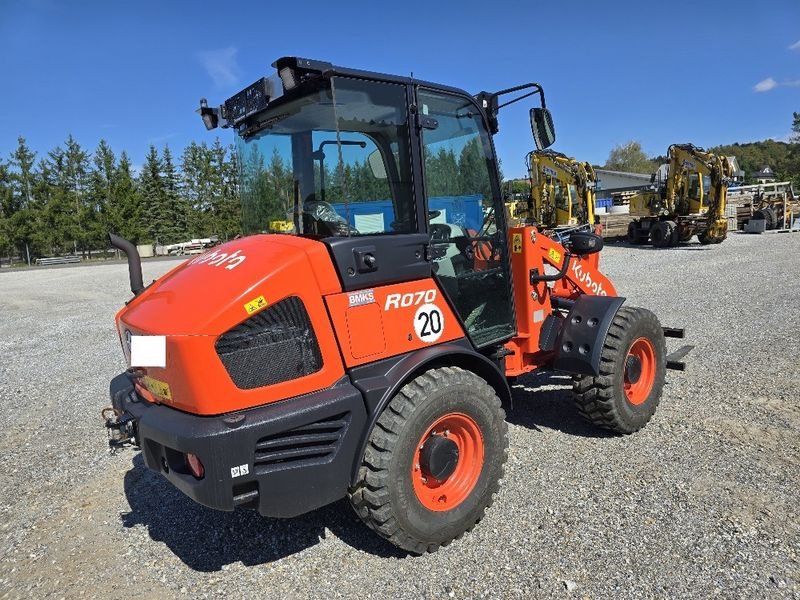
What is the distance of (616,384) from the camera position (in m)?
4.18

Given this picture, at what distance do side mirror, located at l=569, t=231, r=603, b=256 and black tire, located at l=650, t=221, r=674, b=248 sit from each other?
17973 mm

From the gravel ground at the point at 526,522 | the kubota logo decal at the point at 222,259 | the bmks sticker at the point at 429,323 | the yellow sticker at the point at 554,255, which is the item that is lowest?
the gravel ground at the point at 526,522

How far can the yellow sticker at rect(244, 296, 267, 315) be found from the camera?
265 centimetres

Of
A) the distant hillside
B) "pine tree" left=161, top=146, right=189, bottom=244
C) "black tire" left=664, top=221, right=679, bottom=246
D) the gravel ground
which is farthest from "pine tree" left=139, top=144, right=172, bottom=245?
the distant hillside

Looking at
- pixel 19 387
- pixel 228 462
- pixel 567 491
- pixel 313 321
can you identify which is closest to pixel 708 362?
pixel 567 491

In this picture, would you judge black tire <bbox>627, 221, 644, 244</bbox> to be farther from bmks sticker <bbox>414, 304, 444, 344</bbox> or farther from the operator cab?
bmks sticker <bbox>414, 304, 444, 344</bbox>

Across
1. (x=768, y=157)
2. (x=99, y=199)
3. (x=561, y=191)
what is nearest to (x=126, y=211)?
(x=99, y=199)

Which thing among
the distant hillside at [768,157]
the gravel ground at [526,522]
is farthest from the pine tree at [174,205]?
the distant hillside at [768,157]

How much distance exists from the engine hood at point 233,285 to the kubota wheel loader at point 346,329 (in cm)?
1

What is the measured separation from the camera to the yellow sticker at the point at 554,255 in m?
4.42

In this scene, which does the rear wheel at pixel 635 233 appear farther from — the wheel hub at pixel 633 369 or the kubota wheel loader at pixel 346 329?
the kubota wheel loader at pixel 346 329

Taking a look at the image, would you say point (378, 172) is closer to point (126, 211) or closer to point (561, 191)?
point (561, 191)

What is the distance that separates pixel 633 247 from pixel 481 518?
2068cm

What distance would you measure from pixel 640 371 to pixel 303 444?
307 centimetres
